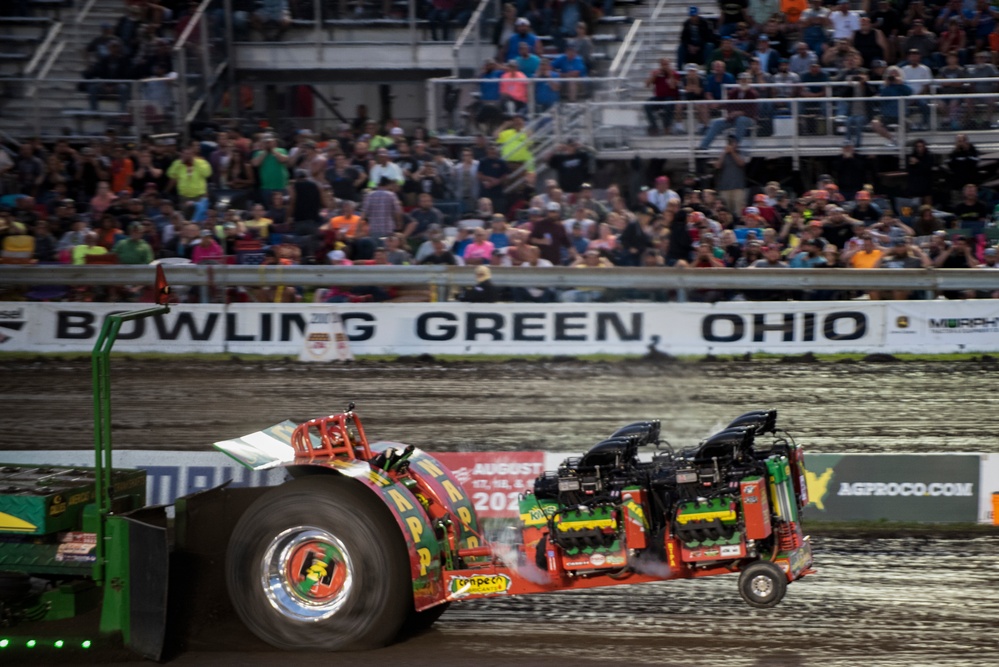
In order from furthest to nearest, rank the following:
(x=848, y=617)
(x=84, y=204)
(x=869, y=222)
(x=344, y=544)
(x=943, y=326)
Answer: (x=84, y=204)
(x=869, y=222)
(x=943, y=326)
(x=848, y=617)
(x=344, y=544)

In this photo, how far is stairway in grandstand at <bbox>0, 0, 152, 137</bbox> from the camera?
18.5 metres

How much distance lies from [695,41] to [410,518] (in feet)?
42.2

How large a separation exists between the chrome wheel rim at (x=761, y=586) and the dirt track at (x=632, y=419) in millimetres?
310

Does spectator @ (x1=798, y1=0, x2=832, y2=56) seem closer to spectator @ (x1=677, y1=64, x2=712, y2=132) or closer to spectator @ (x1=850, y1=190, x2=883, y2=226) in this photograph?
spectator @ (x1=677, y1=64, x2=712, y2=132)

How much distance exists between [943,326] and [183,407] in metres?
7.59

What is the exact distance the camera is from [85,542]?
561 cm

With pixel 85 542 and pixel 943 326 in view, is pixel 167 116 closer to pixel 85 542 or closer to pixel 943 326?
pixel 943 326

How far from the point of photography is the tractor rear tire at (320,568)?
5.51 metres

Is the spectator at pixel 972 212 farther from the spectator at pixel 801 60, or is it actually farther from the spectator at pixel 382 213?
the spectator at pixel 382 213

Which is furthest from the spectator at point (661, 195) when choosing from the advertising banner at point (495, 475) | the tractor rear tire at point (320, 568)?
the tractor rear tire at point (320, 568)

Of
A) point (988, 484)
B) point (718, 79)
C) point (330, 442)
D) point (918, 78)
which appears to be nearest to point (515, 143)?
point (718, 79)

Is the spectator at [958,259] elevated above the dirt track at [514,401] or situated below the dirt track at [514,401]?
above

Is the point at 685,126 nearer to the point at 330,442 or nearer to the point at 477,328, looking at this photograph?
the point at 477,328

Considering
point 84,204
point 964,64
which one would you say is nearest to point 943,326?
point 964,64
